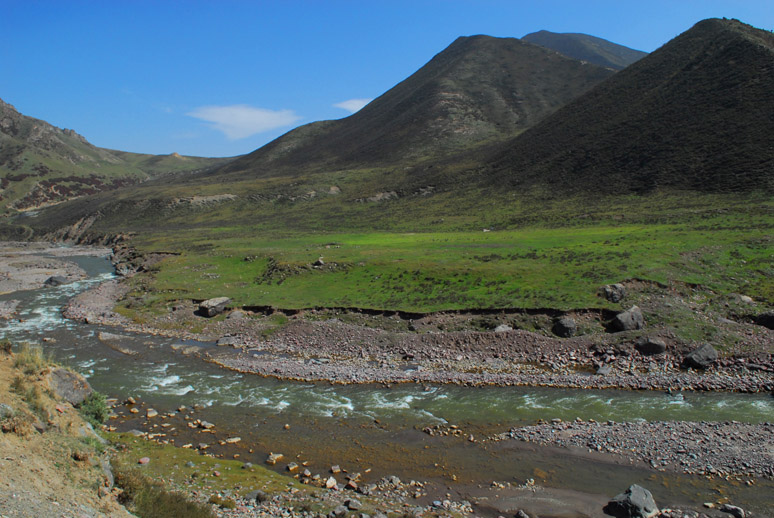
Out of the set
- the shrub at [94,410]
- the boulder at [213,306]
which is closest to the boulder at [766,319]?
the shrub at [94,410]

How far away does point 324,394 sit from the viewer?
26.6 meters

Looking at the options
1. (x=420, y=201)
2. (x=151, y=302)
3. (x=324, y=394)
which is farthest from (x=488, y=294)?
(x=420, y=201)

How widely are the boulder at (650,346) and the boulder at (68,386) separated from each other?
1254 inches

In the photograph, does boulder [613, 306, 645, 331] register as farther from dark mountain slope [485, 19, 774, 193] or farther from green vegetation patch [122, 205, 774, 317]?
dark mountain slope [485, 19, 774, 193]

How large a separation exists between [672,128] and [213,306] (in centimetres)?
10504

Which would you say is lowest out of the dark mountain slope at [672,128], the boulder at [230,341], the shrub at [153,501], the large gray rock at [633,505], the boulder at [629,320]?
the large gray rock at [633,505]

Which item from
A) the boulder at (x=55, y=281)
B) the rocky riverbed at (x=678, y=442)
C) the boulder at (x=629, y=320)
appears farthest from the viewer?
the boulder at (x=55, y=281)

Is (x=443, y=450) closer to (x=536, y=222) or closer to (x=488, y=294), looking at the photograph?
(x=488, y=294)

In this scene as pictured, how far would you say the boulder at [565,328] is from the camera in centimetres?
3309

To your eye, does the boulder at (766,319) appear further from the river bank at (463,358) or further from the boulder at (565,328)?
the boulder at (565,328)

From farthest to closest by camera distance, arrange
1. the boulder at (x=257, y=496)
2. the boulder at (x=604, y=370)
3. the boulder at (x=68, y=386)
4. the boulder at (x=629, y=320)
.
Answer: the boulder at (x=629, y=320) → the boulder at (x=604, y=370) → the boulder at (x=68, y=386) → the boulder at (x=257, y=496)

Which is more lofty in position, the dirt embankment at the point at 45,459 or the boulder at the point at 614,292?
the dirt embankment at the point at 45,459

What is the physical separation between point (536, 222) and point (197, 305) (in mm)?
58076

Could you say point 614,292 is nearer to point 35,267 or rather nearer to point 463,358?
point 463,358
